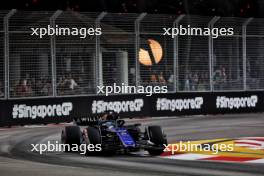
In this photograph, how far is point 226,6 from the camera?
38406mm

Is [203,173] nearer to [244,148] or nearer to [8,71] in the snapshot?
[244,148]

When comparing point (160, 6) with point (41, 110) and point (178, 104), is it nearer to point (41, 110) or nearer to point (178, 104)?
point (178, 104)

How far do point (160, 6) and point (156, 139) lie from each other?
2459cm

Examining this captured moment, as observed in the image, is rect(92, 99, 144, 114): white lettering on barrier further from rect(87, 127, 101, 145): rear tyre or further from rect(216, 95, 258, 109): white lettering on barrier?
rect(87, 127, 101, 145): rear tyre

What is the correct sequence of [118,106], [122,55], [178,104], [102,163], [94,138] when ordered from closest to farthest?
[102,163] < [94,138] < [118,106] < [122,55] < [178,104]

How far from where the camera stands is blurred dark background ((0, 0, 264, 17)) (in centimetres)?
3581

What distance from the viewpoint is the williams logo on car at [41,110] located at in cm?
2195

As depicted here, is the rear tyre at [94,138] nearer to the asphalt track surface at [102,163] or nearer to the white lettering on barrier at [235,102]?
the asphalt track surface at [102,163]

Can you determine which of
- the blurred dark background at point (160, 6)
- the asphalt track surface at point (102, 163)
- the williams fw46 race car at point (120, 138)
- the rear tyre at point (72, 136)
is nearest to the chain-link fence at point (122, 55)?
the asphalt track surface at point (102, 163)

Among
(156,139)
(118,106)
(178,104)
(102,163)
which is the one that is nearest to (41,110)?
(118,106)

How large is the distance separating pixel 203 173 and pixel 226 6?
28.3 meters

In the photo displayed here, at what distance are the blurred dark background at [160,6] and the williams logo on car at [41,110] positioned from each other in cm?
1319

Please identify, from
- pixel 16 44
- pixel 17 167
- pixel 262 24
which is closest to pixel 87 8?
pixel 262 24

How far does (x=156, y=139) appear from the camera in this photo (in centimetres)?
1375
